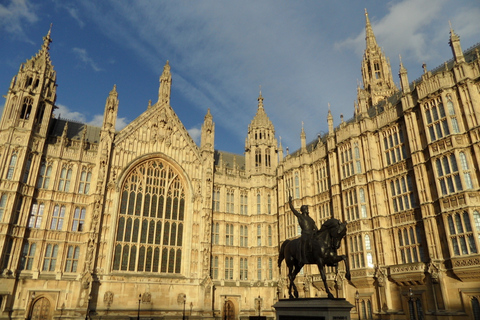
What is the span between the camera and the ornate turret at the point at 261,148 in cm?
5081

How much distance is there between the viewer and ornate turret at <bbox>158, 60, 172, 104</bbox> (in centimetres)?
4641

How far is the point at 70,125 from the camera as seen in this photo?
44844 millimetres

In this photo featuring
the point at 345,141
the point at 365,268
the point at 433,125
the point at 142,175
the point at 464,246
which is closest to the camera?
the point at 464,246

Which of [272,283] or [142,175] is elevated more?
[142,175]

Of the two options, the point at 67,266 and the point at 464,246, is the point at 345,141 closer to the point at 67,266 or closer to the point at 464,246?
the point at 464,246

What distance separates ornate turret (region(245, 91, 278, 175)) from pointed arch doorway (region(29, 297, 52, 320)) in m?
29.0

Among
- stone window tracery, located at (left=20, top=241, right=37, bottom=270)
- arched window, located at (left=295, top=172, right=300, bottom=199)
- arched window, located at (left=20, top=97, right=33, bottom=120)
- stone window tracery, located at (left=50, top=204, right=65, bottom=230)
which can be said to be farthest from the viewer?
arched window, located at (left=295, top=172, right=300, bottom=199)

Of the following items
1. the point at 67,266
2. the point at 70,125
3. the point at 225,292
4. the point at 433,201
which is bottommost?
the point at 225,292

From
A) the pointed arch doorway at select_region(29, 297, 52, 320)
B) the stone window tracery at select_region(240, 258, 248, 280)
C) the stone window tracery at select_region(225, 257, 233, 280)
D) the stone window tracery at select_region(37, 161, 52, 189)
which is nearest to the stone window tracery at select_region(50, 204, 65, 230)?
the stone window tracery at select_region(37, 161, 52, 189)

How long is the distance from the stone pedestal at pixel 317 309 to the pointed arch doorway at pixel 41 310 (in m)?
27.3

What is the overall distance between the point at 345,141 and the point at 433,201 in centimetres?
1191

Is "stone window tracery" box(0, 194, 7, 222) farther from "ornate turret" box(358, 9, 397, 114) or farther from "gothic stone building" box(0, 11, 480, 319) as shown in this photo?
"ornate turret" box(358, 9, 397, 114)

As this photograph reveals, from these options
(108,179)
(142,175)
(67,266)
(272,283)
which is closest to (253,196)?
(272,283)

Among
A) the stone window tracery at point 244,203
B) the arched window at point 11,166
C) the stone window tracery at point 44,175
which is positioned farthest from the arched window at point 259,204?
the arched window at point 11,166
